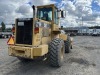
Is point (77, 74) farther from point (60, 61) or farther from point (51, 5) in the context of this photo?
point (51, 5)

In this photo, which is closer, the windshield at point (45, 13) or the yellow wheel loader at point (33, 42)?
the yellow wheel loader at point (33, 42)

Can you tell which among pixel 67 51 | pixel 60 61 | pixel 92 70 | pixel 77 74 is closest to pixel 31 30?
pixel 60 61

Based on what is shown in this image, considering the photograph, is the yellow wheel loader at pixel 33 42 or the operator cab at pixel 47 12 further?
the operator cab at pixel 47 12

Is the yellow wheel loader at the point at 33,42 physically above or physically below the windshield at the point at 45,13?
below

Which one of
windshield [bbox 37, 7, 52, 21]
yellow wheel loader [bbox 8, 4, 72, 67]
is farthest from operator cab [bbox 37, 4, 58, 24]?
yellow wheel loader [bbox 8, 4, 72, 67]

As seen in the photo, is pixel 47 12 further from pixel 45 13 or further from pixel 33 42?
pixel 33 42

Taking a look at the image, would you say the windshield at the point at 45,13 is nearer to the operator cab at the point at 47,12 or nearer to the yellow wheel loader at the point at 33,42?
the operator cab at the point at 47,12

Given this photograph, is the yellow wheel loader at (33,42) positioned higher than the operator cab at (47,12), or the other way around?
the operator cab at (47,12)

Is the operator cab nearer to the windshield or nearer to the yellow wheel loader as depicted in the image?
the windshield

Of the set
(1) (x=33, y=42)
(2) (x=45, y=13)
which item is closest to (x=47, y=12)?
(2) (x=45, y=13)

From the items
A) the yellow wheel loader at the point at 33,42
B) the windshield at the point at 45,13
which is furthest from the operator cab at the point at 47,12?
the yellow wheel loader at the point at 33,42

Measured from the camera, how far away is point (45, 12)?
11.0 meters

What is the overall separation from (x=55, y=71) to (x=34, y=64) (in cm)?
178

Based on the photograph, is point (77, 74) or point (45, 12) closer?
point (77, 74)
